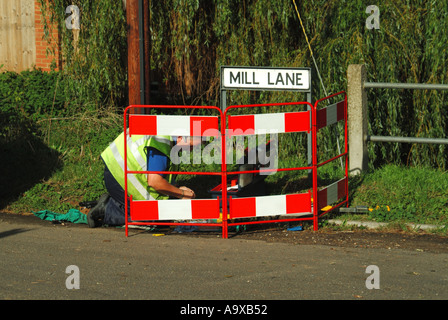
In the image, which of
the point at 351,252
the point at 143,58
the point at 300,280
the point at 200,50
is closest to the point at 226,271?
the point at 300,280

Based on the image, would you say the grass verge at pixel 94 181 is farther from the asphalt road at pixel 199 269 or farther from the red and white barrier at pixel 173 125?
the red and white barrier at pixel 173 125

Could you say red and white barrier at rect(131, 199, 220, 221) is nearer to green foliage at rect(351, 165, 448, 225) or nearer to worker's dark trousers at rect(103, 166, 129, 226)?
worker's dark trousers at rect(103, 166, 129, 226)

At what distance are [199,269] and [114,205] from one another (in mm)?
2281

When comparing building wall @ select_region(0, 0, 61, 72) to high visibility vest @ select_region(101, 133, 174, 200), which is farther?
building wall @ select_region(0, 0, 61, 72)

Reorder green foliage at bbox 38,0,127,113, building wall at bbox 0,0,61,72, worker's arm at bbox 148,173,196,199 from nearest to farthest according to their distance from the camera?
worker's arm at bbox 148,173,196,199 → green foliage at bbox 38,0,127,113 → building wall at bbox 0,0,61,72

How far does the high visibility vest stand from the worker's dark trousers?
3.2 inches

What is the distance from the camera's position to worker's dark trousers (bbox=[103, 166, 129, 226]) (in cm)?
870

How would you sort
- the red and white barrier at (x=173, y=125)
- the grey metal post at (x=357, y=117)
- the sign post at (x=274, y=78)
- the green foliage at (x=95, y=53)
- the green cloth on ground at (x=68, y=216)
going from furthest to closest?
1. the green foliage at (x=95, y=53)
2. the grey metal post at (x=357, y=117)
3. the green cloth on ground at (x=68, y=216)
4. the sign post at (x=274, y=78)
5. the red and white barrier at (x=173, y=125)

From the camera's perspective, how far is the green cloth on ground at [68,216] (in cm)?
908

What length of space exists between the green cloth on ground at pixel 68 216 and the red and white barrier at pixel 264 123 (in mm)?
2206

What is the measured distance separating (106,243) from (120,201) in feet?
2.98

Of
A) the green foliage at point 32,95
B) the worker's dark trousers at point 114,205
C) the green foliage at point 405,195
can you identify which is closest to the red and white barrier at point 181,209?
the worker's dark trousers at point 114,205

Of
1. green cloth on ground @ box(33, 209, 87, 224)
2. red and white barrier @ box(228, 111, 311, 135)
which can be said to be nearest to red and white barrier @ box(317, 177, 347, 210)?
red and white barrier @ box(228, 111, 311, 135)

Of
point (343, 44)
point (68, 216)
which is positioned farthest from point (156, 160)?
point (343, 44)
